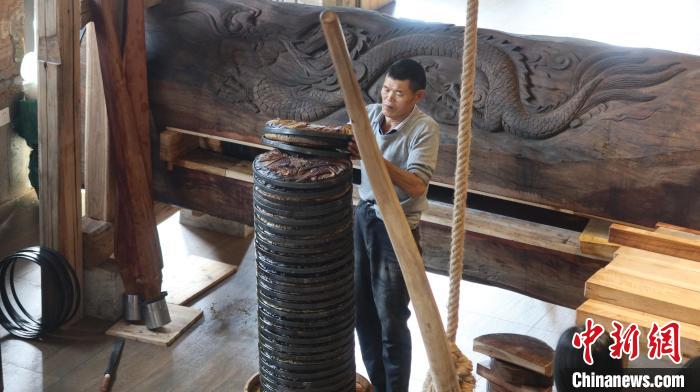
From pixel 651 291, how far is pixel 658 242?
1.56 feet

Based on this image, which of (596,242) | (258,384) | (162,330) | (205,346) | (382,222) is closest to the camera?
(258,384)

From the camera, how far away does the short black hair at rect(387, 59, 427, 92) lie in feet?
12.3

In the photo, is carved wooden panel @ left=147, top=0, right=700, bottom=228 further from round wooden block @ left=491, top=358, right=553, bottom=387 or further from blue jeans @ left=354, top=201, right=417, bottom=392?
round wooden block @ left=491, top=358, right=553, bottom=387

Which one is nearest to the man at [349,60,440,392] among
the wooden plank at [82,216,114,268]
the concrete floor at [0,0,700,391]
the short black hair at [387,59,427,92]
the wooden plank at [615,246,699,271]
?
the short black hair at [387,59,427,92]

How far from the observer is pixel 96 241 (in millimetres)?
5020

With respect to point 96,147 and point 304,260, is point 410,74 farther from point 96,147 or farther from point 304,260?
point 96,147

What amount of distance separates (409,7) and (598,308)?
24.8 feet

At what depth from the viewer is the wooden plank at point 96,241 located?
501 cm

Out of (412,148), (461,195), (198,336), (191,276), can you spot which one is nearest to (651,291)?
(461,195)

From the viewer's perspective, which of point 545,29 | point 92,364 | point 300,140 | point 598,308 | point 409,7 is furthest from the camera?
point 409,7

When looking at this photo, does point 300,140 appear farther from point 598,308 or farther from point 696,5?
point 696,5

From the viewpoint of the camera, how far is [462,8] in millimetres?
9984

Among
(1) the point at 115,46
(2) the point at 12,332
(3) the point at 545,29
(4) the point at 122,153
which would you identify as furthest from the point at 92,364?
(3) the point at 545,29

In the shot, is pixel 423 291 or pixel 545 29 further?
pixel 545 29
